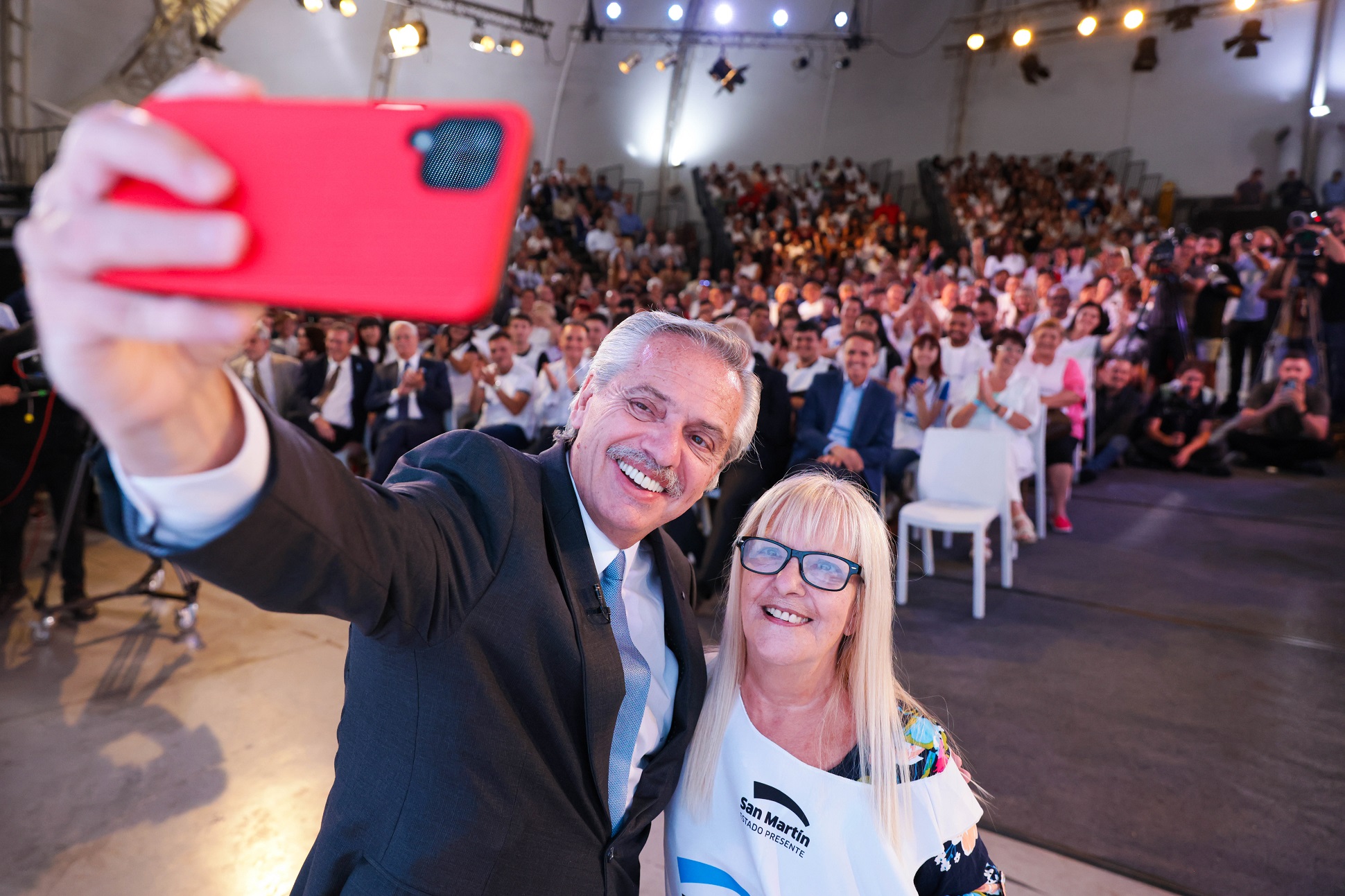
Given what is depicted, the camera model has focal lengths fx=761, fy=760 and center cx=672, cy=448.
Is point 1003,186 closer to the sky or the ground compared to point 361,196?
closer to the sky

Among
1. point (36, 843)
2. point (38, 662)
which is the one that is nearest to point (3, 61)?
point (38, 662)

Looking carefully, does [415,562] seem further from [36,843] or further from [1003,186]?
[1003,186]

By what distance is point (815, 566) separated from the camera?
1.36 metres

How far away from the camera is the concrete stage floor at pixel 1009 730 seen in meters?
2.07

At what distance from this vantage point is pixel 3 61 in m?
9.95

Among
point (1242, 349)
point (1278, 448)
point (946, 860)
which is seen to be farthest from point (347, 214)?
point (1242, 349)

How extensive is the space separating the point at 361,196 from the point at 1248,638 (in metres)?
4.30

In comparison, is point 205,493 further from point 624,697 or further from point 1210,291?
point 1210,291

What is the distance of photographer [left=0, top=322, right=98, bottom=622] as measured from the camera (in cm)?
335

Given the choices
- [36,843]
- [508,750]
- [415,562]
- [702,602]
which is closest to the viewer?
[415,562]

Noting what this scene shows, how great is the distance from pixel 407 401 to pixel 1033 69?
14036mm

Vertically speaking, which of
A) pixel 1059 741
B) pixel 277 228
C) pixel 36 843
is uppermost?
pixel 277 228

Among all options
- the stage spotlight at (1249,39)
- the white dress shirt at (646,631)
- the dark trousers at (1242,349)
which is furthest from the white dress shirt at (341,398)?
the stage spotlight at (1249,39)

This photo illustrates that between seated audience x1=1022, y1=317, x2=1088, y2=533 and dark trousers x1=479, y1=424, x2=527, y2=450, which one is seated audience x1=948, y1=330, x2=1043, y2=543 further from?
dark trousers x1=479, y1=424, x2=527, y2=450
